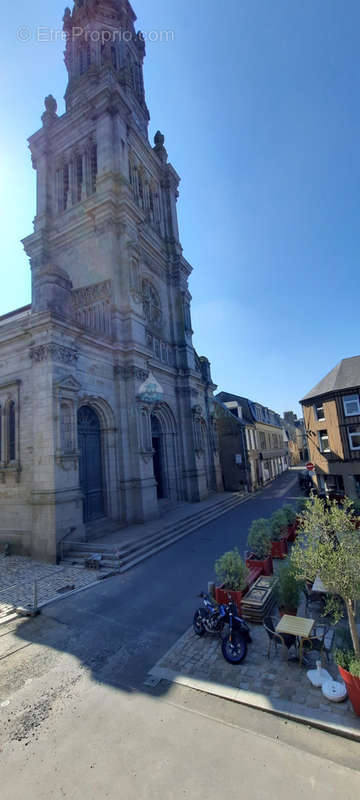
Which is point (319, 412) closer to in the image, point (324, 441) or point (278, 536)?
point (324, 441)

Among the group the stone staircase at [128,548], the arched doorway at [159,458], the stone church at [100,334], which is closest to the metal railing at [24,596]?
the stone staircase at [128,548]

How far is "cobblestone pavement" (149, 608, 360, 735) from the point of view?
15.3 feet

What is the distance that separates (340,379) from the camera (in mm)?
22547

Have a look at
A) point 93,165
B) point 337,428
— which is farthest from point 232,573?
A: point 93,165

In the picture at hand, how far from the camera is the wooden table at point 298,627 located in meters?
5.59

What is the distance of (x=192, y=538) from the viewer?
1522cm

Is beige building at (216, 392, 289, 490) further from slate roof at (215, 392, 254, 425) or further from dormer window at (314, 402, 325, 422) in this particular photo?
dormer window at (314, 402, 325, 422)

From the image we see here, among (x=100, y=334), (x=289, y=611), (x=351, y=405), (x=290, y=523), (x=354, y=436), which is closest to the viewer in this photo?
(x=289, y=611)

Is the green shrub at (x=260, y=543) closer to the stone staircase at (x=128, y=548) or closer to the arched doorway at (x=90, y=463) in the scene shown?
the stone staircase at (x=128, y=548)

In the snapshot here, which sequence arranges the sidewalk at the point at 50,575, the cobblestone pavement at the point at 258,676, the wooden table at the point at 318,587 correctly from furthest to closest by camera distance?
the sidewalk at the point at 50,575
the wooden table at the point at 318,587
the cobblestone pavement at the point at 258,676

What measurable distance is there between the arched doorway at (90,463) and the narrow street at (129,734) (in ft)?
27.3

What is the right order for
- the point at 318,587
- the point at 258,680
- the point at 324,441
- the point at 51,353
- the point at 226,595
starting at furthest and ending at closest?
the point at 324,441
the point at 51,353
the point at 226,595
the point at 318,587
the point at 258,680

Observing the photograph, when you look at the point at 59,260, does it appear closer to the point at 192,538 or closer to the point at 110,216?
the point at 110,216

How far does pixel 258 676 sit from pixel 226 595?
2056 millimetres
